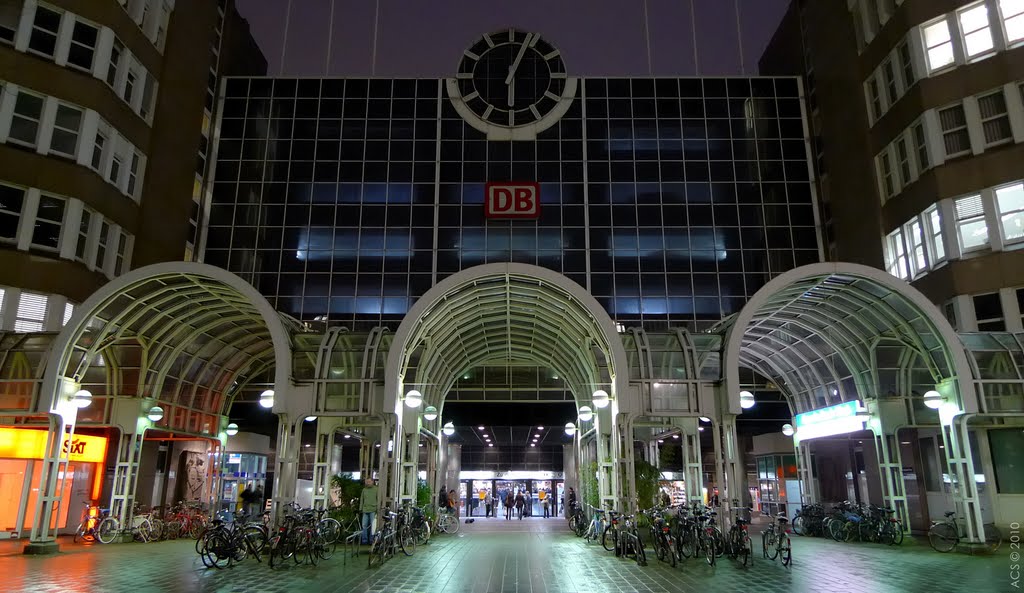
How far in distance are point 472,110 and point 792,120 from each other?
18096 mm

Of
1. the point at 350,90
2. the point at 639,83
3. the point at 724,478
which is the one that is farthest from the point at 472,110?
the point at 724,478

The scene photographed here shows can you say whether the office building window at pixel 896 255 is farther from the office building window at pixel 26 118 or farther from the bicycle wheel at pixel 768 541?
the office building window at pixel 26 118

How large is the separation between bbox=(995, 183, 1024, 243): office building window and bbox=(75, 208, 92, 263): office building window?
1342 inches

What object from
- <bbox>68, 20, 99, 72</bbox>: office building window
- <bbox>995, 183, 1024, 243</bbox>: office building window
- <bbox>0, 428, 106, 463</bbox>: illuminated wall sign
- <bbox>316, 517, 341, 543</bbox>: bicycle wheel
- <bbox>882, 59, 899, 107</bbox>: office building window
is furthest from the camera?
<bbox>882, 59, 899, 107</bbox>: office building window

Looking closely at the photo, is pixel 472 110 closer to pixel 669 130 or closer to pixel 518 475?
pixel 669 130

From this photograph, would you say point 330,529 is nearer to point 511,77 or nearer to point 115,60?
point 115,60

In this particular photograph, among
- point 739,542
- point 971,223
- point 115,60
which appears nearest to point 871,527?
point 739,542

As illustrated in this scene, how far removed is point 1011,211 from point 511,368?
22.3m

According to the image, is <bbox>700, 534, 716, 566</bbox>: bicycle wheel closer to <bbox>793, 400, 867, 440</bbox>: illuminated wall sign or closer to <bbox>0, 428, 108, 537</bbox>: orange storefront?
<bbox>793, 400, 867, 440</bbox>: illuminated wall sign

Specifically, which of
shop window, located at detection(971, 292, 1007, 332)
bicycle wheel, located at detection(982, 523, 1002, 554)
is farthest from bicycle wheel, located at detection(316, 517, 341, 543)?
shop window, located at detection(971, 292, 1007, 332)

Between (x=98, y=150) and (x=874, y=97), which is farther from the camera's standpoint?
(x=874, y=97)

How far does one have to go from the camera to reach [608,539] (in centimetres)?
1875

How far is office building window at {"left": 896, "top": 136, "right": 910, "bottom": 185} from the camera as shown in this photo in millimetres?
28619

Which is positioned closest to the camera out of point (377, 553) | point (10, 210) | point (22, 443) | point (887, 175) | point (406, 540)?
point (377, 553)
